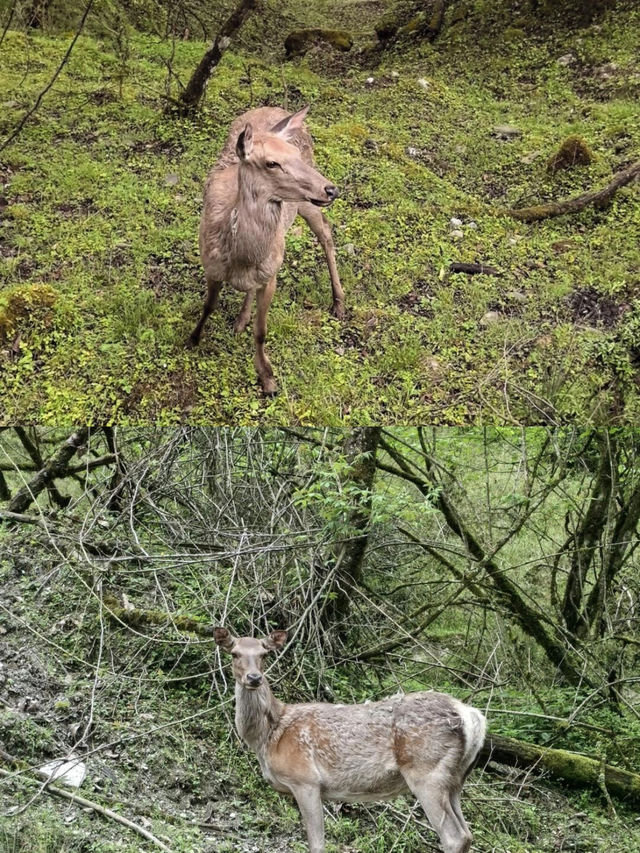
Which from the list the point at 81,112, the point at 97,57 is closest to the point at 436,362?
the point at 81,112

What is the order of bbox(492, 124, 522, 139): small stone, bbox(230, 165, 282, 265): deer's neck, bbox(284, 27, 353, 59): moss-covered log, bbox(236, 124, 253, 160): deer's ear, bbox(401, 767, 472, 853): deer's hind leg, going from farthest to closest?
1. bbox(284, 27, 353, 59): moss-covered log
2. bbox(492, 124, 522, 139): small stone
3. bbox(230, 165, 282, 265): deer's neck
4. bbox(236, 124, 253, 160): deer's ear
5. bbox(401, 767, 472, 853): deer's hind leg

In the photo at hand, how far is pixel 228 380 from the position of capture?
5559 mm

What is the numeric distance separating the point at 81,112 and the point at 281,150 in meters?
3.35

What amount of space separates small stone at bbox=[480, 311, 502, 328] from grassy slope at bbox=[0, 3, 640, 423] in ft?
0.12

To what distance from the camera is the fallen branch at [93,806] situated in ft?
10.8

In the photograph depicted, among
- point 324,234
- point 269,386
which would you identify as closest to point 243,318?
point 269,386

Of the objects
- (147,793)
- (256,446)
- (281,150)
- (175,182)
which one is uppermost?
(281,150)

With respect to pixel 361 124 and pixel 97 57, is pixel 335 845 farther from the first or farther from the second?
pixel 97 57

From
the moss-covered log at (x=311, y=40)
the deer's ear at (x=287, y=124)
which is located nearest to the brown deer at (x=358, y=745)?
the deer's ear at (x=287, y=124)

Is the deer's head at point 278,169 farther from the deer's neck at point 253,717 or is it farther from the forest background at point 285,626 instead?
the deer's neck at point 253,717

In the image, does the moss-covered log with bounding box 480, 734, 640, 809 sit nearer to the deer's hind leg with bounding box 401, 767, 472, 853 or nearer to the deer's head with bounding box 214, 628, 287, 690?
the deer's hind leg with bounding box 401, 767, 472, 853

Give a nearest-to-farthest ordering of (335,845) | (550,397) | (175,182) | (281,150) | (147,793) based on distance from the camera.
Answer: (335,845) < (147,793) < (281,150) < (550,397) < (175,182)

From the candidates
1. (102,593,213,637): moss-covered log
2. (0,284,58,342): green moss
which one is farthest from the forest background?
(0,284,58,342): green moss

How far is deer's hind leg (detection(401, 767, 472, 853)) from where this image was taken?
294 centimetres
